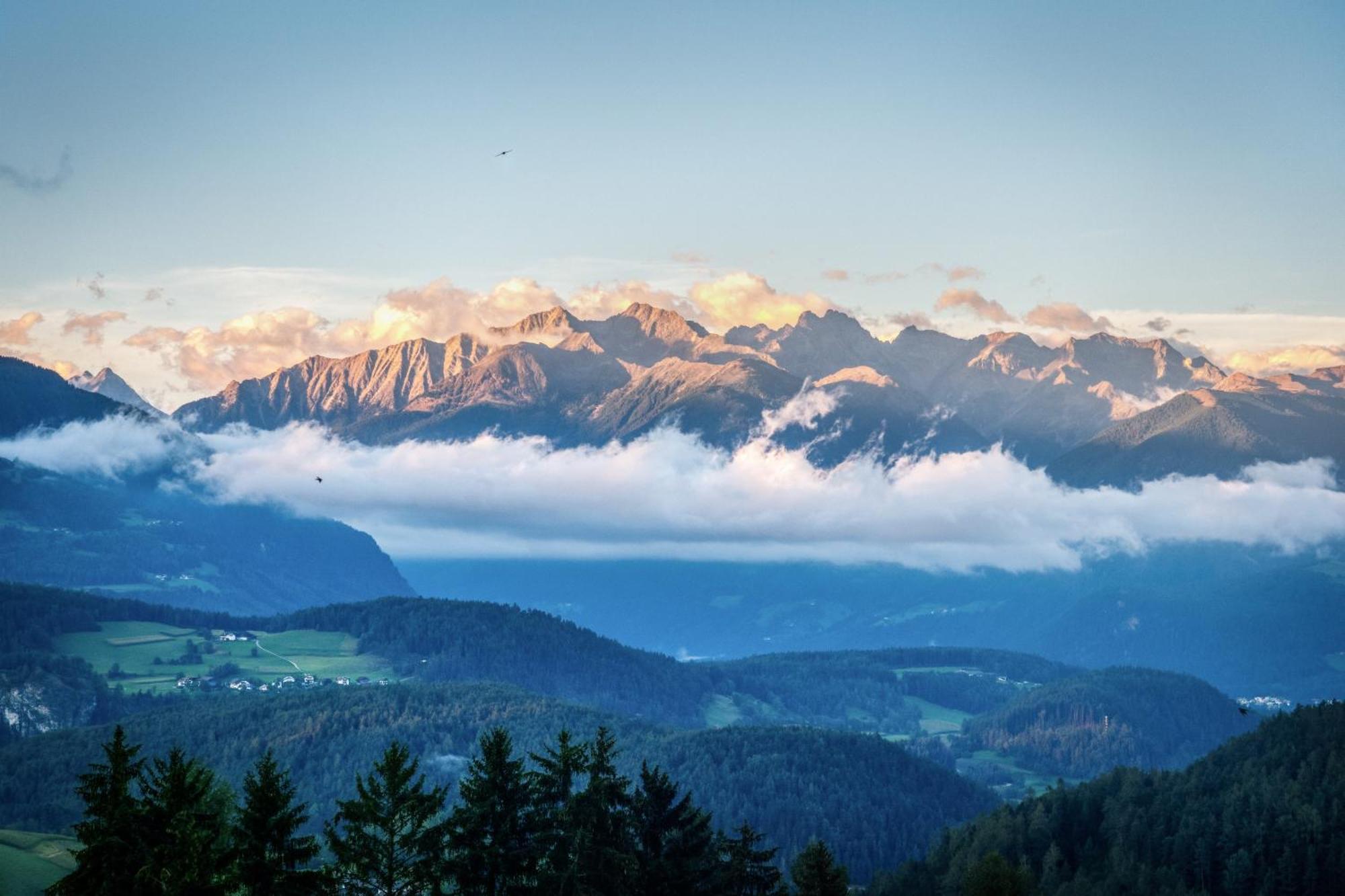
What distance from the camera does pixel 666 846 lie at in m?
102

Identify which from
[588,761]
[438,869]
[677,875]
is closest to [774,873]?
[677,875]

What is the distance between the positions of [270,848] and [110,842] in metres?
8.93

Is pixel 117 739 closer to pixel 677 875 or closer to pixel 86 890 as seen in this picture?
pixel 86 890

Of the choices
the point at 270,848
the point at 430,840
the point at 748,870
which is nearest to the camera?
the point at 270,848

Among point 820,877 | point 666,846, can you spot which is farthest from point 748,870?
point 666,846

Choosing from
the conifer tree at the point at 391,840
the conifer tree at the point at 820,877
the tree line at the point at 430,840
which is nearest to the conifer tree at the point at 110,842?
the tree line at the point at 430,840

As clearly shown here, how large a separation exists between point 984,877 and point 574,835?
54.1m

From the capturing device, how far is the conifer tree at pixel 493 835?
308 feet

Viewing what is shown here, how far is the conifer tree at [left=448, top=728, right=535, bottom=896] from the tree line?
9 centimetres

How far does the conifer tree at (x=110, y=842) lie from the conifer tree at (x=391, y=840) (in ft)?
36.4

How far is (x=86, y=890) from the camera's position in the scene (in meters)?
80.9

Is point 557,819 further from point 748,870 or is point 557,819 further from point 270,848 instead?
point 748,870

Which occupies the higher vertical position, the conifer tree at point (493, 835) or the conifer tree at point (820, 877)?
the conifer tree at point (493, 835)

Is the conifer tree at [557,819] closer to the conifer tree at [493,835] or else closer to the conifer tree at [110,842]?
the conifer tree at [493,835]
